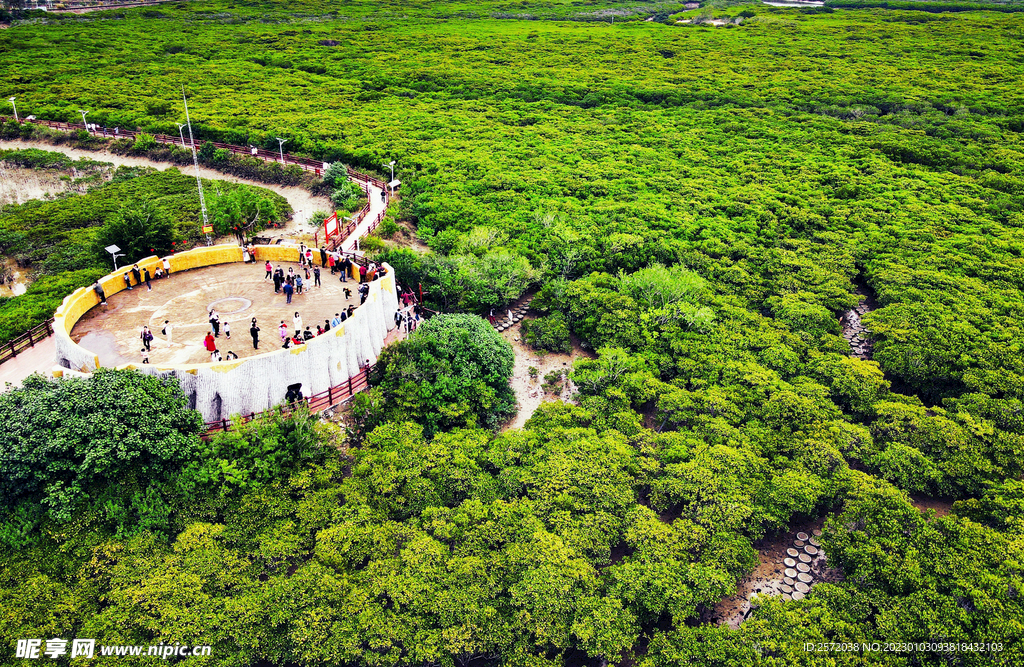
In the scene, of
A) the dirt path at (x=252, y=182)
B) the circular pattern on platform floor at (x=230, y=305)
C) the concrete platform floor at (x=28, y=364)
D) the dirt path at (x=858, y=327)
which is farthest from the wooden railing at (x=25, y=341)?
the dirt path at (x=858, y=327)

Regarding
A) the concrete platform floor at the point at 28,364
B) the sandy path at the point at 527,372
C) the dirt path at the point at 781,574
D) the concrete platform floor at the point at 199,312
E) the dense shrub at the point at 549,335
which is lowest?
the dirt path at the point at 781,574

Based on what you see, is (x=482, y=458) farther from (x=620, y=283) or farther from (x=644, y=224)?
(x=644, y=224)

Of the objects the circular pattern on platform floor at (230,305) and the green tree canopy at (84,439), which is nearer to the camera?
the green tree canopy at (84,439)

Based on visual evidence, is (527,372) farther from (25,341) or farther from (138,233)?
(25,341)

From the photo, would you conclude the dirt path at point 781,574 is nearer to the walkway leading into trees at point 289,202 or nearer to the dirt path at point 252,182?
the walkway leading into trees at point 289,202

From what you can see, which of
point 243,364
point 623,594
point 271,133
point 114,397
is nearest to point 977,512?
point 623,594

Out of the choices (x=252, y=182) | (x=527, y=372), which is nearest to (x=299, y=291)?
(x=527, y=372)

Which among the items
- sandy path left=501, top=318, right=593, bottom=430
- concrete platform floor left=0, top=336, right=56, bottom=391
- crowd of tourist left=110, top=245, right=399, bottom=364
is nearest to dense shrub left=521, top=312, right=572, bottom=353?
sandy path left=501, top=318, right=593, bottom=430
